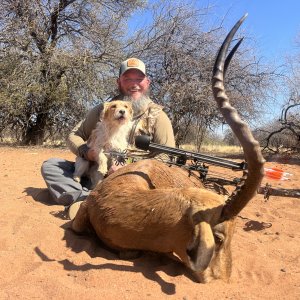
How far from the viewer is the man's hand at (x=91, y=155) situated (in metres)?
6.24

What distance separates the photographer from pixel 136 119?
6.45 metres

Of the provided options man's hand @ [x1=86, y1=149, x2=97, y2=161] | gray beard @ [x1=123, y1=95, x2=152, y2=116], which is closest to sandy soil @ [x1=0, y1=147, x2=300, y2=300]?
man's hand @ [x1=86, y1=149, x2=97, y2=161]

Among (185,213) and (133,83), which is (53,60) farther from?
(185,213)

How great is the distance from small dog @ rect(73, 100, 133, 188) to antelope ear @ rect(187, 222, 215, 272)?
10.4 ft

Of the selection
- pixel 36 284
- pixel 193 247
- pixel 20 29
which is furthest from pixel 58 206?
pixel 20 29

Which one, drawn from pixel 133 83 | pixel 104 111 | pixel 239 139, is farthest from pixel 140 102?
pixel 239 139

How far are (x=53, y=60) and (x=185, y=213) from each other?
15614 mm

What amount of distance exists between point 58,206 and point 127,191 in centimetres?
229

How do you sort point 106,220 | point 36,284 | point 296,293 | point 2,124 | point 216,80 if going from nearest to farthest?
1. point 216,80
2. point 36,284
3. point 296,293
4. point 106,220
5. point 2,124

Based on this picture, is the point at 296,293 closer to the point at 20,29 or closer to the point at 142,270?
the point at 142,270

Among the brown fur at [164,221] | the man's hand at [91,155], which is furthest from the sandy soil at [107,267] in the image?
the man's hand at [91,155]

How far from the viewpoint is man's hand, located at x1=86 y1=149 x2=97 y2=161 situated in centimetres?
624

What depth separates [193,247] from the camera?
313cm

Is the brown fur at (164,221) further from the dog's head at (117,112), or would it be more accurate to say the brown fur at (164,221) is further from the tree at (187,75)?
the tree at (187,75)
